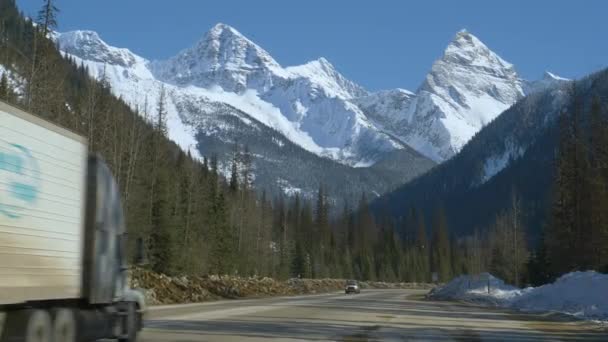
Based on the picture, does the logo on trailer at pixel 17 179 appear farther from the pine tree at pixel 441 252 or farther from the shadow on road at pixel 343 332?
the pine tree at pixel 441 252

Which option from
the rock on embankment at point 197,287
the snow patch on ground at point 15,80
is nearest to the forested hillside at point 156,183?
the snow patch on ground at point 15,80

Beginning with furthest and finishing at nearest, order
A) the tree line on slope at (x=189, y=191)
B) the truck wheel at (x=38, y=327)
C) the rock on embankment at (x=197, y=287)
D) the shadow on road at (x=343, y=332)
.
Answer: the tree line on slope at (x=189, y=191), the rock on embankment at (x=197, y=287), the shadow on road at (x=343, y=332), the truck wheel at (x=38, y=327)

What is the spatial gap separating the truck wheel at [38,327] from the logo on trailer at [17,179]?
4.38ft

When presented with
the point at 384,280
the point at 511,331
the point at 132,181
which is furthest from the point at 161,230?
the point at 384,280

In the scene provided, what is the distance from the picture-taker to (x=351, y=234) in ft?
533

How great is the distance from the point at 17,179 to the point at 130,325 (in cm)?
450

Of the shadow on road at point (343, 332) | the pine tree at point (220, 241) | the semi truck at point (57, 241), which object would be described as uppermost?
the pine tree at point (220, 241)

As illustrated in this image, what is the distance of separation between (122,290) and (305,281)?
78479 millimetres

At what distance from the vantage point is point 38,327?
1034 cm

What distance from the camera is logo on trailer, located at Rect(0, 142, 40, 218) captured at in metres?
9.86

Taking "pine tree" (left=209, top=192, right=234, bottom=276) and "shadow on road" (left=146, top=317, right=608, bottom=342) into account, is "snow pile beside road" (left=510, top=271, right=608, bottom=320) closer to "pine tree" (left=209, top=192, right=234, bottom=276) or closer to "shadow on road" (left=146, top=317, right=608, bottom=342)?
"shadow on road" (left=146, top=317, right=608, bottom=342)

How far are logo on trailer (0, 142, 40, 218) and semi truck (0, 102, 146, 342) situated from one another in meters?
0.01

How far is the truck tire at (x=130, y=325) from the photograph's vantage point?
13.7 m

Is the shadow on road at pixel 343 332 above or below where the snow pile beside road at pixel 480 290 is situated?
below
